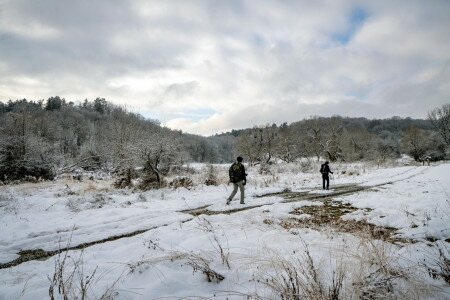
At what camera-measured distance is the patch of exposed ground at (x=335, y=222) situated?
606 centimetres

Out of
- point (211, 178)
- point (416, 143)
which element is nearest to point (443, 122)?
point (416, 143)

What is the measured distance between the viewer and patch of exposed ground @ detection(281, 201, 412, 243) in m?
6.06

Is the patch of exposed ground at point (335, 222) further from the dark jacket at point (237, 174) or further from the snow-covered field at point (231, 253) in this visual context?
the dark jacket at point (237, 174)

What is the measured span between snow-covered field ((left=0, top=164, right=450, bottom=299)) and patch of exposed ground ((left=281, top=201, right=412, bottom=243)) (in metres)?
0.09

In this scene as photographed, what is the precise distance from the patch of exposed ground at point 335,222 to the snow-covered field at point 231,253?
0.09 meters

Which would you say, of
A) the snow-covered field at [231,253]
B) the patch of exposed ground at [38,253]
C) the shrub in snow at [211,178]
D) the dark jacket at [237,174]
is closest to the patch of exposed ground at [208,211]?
the snow-covered field at [231,253]

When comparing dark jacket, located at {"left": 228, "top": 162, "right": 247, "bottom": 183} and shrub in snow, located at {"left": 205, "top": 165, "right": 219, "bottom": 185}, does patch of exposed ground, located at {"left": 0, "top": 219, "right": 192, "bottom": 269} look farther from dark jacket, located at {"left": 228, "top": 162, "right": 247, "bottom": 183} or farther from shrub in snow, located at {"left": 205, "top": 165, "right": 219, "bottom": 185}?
shrub in snow, located at {"left": 205, "top": 165, "right": 219, "bottom": 185}

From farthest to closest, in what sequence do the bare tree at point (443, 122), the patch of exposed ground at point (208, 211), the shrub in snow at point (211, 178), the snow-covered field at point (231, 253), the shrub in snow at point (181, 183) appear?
the bare tree at point (443, 122)
the shrub in snow at point (211, 178)
the shrub in snow at point (181, 183)
the patch of exposed ground at point (208, 211)
the snow-covered field at point (231, 253)

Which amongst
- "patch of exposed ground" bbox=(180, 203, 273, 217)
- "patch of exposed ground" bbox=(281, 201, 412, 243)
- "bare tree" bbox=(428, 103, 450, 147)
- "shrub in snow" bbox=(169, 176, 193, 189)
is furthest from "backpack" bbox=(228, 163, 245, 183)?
"bare tree" bbox=(428, 103, 450, 147)

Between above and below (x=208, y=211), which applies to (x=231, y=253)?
above

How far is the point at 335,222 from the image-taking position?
7.84 meters

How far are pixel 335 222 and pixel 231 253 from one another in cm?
403

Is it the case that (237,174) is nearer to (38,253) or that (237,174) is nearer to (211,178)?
(38,253)

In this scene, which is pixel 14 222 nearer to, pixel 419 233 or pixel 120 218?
pixel 120 218
